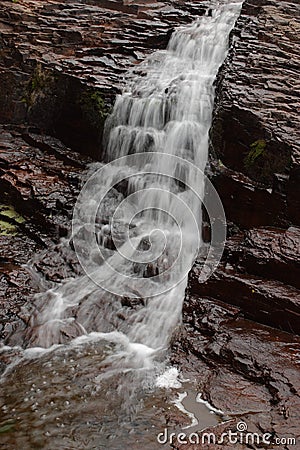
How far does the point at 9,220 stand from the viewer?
8906 millimetres

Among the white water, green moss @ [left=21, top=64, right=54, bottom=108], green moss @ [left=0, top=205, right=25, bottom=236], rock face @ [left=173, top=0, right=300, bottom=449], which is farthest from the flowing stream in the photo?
green moss @ [left=21, top=64, right=54, bottom=108]

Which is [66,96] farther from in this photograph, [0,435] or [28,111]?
[0,435]

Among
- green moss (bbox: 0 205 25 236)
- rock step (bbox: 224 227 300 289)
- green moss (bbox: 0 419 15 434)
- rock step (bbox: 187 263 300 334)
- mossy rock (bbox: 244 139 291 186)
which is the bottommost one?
green moss (bbox: 0 419 15 434)

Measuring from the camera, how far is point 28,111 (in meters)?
11.3

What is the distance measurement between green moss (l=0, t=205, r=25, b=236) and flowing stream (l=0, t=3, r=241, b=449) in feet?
3.78

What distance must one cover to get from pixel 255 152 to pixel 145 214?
7.32ft

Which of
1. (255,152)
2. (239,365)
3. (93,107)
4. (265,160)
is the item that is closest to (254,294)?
(239,365)

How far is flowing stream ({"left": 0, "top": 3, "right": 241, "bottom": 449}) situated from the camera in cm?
505

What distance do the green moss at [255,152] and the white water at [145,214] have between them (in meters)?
0.87

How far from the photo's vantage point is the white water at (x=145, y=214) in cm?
661

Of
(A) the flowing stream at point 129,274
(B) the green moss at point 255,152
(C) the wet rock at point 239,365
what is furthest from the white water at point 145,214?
(B) the green moss at point 255,152

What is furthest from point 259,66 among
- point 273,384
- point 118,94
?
point 273,384

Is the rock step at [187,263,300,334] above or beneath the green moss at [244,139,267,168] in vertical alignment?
beneath

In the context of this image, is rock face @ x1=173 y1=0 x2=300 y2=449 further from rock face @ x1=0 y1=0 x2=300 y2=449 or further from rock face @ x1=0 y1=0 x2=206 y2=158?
rock face @ x1=0 y1=0 x2=206 y2=158
